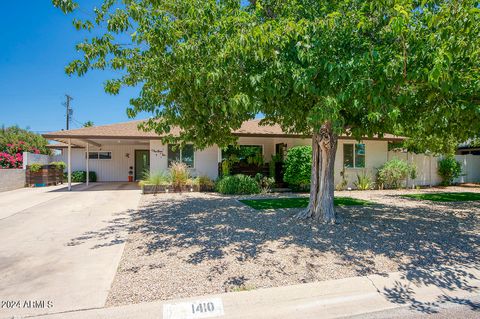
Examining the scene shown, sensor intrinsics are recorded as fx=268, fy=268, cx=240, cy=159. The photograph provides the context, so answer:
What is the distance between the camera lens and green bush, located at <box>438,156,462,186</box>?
16.5m

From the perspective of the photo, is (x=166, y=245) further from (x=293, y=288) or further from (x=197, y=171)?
(x=197, y=171)

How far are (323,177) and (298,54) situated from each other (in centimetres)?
374

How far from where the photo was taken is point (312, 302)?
321 cm

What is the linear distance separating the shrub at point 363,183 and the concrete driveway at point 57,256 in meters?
11.7

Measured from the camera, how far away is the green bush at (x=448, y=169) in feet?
54.0

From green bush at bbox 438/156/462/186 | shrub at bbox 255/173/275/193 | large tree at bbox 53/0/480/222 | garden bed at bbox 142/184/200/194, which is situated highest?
large tree at bbox 53/0/480/222

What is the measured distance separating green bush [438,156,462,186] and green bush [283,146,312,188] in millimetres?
9650

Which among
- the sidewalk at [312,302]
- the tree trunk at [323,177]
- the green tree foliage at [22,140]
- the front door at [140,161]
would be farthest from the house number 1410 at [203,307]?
the green tree foliage at [22,140]

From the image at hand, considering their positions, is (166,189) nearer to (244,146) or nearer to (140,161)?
(244,146)

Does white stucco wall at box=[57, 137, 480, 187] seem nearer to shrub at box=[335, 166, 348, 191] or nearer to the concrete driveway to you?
shrub at box=[335, 166, 348, 191]

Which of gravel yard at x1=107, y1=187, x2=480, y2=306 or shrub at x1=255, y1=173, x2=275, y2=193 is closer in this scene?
gravel yard at x1=107, y1=187, x2=480, y2=306

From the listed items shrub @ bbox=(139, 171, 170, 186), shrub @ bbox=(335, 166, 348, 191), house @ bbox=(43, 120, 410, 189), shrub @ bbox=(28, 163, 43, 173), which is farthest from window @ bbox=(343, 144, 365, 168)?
shrub @ bbox=(28, 163, 43, 173)

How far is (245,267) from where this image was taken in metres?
4.15

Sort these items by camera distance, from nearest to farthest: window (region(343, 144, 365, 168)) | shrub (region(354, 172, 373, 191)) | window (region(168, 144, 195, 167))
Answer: window (region(168, 144, 195, 167)), shrub (region(354, 172, 373, 191)), window (region(343, 144, 365, 168))
